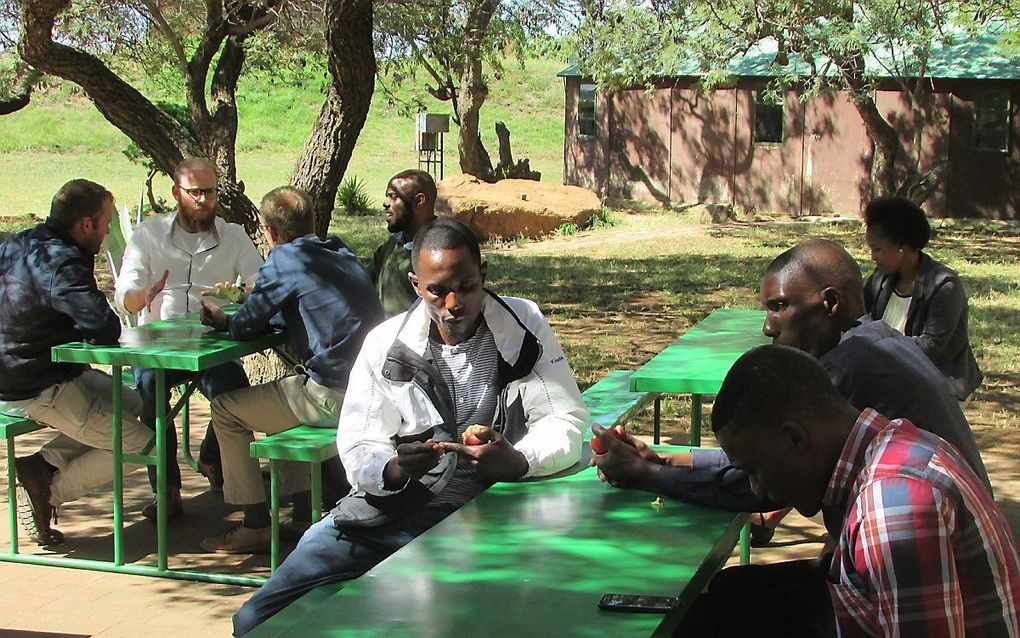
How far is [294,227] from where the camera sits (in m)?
5.44

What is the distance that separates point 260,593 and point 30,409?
8.00 ft

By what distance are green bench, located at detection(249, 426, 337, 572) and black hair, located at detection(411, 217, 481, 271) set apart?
50.3 inches

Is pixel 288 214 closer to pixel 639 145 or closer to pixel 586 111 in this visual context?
pixel 639 145

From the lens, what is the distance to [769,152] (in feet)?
78.6

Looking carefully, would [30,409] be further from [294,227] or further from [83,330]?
[294,227]

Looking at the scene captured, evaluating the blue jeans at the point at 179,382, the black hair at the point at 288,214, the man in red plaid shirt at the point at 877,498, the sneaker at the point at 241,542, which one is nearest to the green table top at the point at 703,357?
the black hair at the point at 288,214

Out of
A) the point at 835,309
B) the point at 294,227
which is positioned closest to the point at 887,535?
the point at 835,309

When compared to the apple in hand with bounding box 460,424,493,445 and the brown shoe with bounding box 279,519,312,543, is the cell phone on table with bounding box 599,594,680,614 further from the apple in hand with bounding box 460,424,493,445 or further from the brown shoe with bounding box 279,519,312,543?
the brown shoe with bounding box 279,519,312,543

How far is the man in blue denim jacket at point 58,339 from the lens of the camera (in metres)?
5.33

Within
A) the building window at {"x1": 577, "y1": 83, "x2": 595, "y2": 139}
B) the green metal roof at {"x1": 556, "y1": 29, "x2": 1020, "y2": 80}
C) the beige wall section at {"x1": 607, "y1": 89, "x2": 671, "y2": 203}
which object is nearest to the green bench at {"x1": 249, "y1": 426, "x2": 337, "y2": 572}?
the green metal roof at {"x1": 556, "y1": 29, "x2": 1020, "y2": 80}

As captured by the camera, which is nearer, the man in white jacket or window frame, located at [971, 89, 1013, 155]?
the man in white jacket

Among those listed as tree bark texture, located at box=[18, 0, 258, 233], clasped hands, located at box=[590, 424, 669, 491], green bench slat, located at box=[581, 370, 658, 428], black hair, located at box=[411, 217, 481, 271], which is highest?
tree bark texture, located at box=[18, 0, 258, 233]

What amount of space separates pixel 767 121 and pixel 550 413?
69.7ft

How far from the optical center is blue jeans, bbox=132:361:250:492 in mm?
6000
